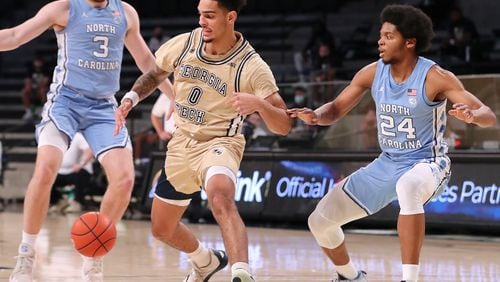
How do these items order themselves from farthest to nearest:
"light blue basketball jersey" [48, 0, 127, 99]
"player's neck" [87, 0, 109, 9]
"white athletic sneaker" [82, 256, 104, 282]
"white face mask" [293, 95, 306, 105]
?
"white face mask" [293, 95, 306, 105]
"player's neck" [87, 0, 109, 9]
"light blue basketball jersey" [48, 0, 127, 99]
"white athletic sneaker" [82, 256, 104, 282]

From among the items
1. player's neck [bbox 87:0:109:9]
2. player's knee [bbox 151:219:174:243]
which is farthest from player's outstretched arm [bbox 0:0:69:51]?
player's knee [bbox 151:219:174:243]

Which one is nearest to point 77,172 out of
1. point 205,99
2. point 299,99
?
point 299,99

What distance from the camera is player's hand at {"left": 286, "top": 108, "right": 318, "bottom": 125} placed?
7.20 metres

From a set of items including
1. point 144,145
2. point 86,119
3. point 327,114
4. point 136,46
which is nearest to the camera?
→ point 327,114

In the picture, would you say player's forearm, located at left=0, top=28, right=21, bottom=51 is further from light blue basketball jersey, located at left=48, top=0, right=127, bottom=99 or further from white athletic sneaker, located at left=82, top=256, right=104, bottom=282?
white athletic sneaker, located at left=82, top=256, right=104, bottom=282

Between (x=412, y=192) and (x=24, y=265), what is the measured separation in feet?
9.08

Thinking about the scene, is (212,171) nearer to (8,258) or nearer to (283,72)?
(8,258)

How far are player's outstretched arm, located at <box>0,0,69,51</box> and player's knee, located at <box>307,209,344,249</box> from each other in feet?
8.07

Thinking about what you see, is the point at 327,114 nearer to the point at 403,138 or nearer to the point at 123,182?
the point at 403,138

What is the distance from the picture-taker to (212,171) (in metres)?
7.26

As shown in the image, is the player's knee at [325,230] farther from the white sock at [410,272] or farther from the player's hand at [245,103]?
the player's hand at [245,103]

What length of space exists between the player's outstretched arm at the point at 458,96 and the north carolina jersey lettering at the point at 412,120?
63 mm

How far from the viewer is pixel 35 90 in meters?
23.6

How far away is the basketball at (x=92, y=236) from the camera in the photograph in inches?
296
